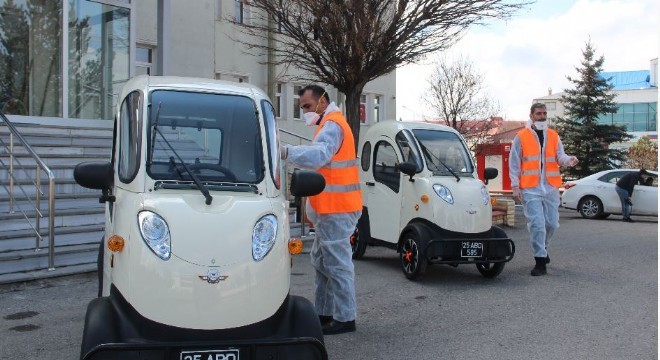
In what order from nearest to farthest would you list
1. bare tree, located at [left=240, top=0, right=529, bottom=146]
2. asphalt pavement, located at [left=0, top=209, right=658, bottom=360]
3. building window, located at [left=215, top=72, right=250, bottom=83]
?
asphalt pavement, located at [left=0, top=209, right=658, bottom=360]
bare tree, located at [left=240, top=0, right=529, bottom=146]
building window, located at [left=215, top=72, right=250, bottom=83]

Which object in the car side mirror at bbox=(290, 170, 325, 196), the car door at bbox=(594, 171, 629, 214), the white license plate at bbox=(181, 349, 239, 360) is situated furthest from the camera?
the car door at bbox=(594, 171, 629, 214)

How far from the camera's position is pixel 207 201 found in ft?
13.3

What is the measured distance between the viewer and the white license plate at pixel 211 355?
12.1ft

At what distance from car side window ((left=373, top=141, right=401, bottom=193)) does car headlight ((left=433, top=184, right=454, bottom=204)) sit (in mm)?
715

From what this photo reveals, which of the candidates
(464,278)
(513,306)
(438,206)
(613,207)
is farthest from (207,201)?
(613,207)

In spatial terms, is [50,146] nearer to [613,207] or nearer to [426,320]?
[426,320]

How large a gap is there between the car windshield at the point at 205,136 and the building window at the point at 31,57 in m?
9.85

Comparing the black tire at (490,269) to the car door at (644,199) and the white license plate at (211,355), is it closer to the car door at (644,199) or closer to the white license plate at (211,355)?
the white license plate at (211,355)

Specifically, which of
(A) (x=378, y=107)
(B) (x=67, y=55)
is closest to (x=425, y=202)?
(B) (x=67, y=55)

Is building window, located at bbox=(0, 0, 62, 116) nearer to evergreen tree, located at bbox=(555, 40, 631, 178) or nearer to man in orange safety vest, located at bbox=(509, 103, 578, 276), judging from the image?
man in orange safety vest, located at bbox=(509, 103, 578, 276)

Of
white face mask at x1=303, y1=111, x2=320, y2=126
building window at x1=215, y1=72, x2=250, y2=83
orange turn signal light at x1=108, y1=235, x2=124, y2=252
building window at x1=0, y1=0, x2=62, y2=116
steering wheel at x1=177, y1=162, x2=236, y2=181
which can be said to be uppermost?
building window at x1=215, y1=72, x2=250, y2=83

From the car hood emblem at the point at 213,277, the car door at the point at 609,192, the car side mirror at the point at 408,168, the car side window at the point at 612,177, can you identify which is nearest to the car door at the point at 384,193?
the car side mirror at the point at 408,168

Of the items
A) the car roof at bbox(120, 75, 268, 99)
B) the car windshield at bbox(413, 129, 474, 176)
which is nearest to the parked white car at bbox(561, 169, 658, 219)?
the car windshield at bbox(413, 129, 474, 176)

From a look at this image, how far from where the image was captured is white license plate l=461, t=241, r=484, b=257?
26.6ft
